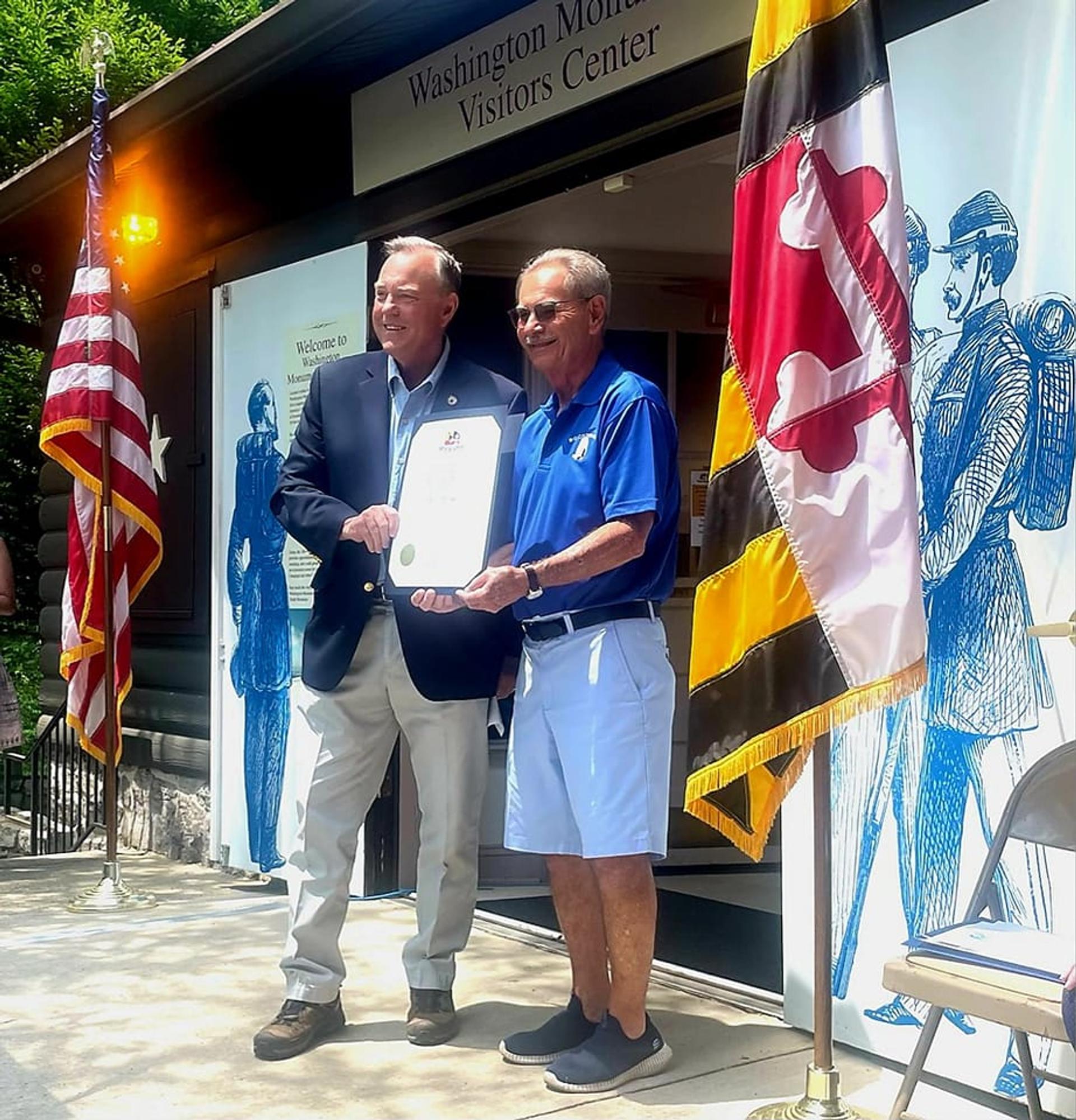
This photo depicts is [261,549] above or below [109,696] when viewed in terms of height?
above

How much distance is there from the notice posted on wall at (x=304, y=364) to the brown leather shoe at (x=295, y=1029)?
222cm

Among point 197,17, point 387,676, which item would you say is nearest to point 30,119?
point 197,17

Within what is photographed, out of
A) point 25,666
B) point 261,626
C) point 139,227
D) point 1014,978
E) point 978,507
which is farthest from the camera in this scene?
point 25,666

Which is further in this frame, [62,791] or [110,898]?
[62,791]

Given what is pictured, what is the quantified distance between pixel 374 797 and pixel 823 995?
4.50 feet

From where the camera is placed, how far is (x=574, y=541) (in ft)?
10.7

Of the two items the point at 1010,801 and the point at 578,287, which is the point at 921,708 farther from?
the point at 578,287

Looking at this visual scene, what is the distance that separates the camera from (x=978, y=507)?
129 inches

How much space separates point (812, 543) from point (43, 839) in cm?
681

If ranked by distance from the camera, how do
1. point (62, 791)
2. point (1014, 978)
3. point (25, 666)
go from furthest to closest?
point (25, 666)
point (62, 791)
point (1014, 978)

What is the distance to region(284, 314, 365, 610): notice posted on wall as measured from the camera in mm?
5613

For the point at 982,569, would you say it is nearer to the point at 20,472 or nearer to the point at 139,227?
the point at 139,227

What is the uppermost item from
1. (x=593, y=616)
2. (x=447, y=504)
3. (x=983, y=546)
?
(x=447, y=504)

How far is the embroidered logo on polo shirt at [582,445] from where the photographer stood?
10.7ft
